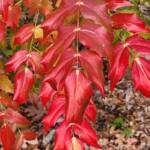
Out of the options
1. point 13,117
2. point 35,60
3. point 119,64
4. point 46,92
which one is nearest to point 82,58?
point 119,64

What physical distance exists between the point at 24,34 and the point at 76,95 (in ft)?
2.35

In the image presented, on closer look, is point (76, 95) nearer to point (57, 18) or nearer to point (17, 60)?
point (57, 18)

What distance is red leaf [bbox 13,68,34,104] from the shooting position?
1582 mm

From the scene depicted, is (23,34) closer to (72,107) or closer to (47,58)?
(47,58)

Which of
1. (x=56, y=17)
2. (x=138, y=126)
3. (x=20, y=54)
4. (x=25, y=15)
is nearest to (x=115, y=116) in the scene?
(x=138, y=126)

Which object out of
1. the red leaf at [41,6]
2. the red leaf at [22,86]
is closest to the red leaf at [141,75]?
the red leaf at [22,86]

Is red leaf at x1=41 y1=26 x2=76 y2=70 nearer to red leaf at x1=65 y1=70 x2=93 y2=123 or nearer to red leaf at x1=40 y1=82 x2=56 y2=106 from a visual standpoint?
red leaf at x1=65 y1=70 x2=93 y2=123

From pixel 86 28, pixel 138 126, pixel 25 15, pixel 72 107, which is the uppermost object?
pixel 86 28

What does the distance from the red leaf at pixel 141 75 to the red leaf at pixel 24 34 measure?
618 millimetres

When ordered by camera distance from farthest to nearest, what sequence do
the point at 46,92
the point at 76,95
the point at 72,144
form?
1. the point at 46,92
2. the point at 72,144
3. the point at 76,95

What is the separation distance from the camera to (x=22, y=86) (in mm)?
1609

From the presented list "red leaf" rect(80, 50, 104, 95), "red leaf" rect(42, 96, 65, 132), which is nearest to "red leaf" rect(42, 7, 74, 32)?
"red leaf" rect(80, 50, 104, 95)

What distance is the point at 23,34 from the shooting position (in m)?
1.69

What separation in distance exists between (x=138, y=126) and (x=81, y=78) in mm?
1985
